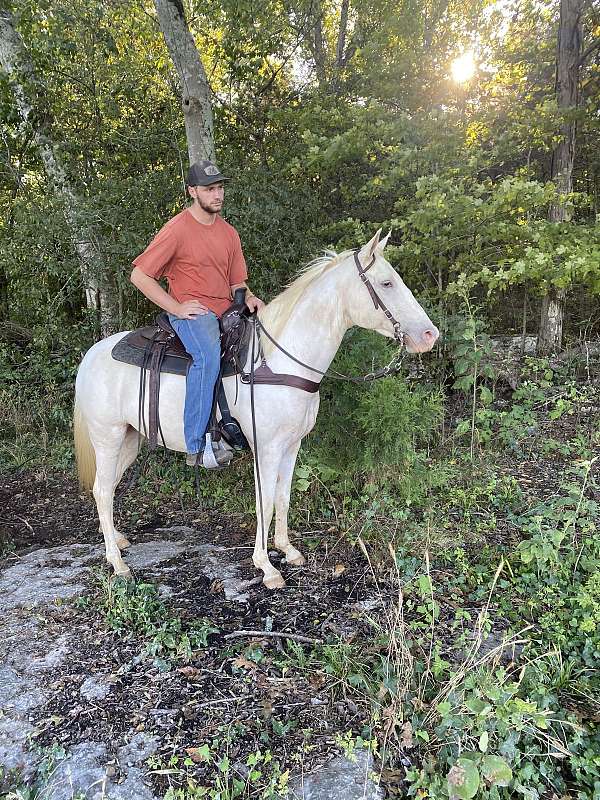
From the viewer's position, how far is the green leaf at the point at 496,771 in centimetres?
179

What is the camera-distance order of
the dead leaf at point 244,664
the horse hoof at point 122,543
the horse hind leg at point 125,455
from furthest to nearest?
1. the horse hoof at point 122,543
2. the horse hind leg at point 125,455
3. the dead leaf at point 244,664

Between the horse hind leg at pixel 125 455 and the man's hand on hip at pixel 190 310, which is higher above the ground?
the man's hand on hip at pixel 190 310

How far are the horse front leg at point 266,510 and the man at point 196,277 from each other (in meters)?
0.43

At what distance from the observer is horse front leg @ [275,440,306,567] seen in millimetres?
3582

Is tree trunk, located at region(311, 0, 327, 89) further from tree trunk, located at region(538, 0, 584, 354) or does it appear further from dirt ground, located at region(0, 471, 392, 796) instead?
dirt ground, located at region(0, 471, 392, 796)

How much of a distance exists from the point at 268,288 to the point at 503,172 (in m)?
4.23

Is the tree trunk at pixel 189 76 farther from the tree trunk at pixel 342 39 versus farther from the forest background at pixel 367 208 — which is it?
the tree trunk at pixel 342 39

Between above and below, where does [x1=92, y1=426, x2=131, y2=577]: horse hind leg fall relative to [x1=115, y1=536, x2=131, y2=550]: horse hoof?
above

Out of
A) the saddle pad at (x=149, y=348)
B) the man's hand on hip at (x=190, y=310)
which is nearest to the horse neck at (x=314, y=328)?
the saddle pad at (x=149, y=348)

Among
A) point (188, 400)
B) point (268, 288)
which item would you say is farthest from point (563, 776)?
point (268, 288)

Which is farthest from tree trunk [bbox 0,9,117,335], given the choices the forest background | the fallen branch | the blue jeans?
the fallen branch

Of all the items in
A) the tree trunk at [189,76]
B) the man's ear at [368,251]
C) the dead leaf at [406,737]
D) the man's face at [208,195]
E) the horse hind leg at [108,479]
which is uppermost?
the tree trunk at [189,76]

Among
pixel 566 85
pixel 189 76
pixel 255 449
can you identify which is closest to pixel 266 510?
pixel 255 449

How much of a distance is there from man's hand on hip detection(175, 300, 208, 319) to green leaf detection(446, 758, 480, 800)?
2.73 meters
